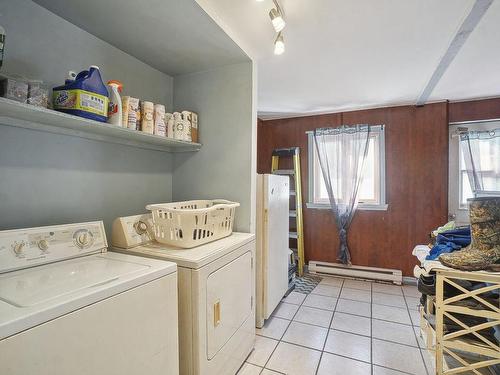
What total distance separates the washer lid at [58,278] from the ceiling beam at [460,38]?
2.20m

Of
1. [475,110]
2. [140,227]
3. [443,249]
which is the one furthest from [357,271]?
[140,227]

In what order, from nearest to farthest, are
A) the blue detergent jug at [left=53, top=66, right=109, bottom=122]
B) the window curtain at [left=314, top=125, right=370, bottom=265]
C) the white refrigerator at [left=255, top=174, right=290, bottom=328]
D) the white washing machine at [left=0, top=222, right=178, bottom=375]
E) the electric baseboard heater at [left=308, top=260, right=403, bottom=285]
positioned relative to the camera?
the white washing machine at [left=0, top=222, right=178, bottom=375], the blue detergent jug at [left=53, top=66, right=109, bottom=122], the white refrigerator at [left=255, top=174, right=290, bottom=328], the electric baseboard heater at [left=308, top=260, right=403, bottom=285], the window curtain at [left=314, top=125, right=370, bottom=265]

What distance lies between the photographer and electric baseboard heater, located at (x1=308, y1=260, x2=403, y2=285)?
305 cm

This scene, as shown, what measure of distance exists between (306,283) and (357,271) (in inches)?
28.3

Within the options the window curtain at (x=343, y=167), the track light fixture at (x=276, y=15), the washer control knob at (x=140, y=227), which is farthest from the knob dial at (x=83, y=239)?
the window curtain at (x=343, y=167)

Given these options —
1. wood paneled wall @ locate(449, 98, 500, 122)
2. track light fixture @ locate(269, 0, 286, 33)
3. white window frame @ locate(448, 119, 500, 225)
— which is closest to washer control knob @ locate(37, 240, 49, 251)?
track light fixture @ locate(269, 0, 286, 33)

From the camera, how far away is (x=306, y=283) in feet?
10.1

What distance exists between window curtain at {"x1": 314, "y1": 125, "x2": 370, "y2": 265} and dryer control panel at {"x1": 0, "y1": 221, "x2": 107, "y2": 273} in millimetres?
2808

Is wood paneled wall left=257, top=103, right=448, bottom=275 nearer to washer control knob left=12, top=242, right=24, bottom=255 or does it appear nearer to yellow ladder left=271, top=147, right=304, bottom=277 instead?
yellow ladder left=271, top=147, right=304, bottom=277

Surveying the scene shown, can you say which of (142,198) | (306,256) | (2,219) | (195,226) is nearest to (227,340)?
(195,226)

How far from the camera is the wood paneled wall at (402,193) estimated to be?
2.93m

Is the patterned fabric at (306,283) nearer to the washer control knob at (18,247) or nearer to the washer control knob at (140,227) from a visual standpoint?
the washer control knob at (140,227)

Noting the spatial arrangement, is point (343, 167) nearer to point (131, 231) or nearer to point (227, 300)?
point (227, 300)

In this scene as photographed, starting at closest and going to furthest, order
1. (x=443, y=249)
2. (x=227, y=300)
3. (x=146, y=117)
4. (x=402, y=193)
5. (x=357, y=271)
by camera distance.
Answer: (x=227, y=300)
(x=146, y=117)
(x=443, y=249)
(x=402, y=193)
(x=357, y=271)
